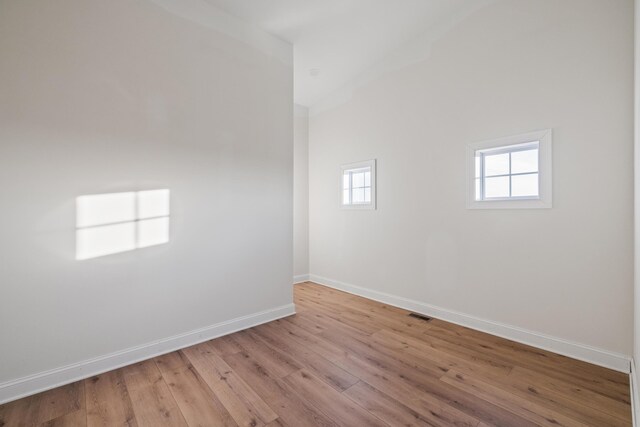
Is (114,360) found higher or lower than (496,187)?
lower

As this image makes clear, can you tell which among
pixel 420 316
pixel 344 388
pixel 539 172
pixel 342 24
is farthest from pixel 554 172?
pixel 342 24

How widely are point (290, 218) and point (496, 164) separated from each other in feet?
7.34

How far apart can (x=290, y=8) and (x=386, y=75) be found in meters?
1.48

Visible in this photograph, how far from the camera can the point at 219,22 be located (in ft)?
9.34

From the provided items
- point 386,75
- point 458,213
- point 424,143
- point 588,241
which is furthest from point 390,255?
point 386,75

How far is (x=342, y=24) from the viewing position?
3.19 metres

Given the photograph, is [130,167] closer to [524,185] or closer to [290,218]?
[290,218]

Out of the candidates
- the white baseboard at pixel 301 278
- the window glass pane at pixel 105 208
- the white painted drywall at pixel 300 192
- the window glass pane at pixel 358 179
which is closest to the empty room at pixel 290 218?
the window glass pane at pixel 105 208

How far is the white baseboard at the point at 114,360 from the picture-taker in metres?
1.93

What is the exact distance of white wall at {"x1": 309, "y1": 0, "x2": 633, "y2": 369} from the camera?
7.36 feet

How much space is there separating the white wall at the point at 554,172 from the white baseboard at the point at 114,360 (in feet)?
6.43

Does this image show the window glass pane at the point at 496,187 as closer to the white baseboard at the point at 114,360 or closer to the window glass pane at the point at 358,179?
the window glass pane at the point at 358,179

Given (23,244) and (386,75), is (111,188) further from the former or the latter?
(386,75)

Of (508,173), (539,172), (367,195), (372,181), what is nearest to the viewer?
(539,172)
